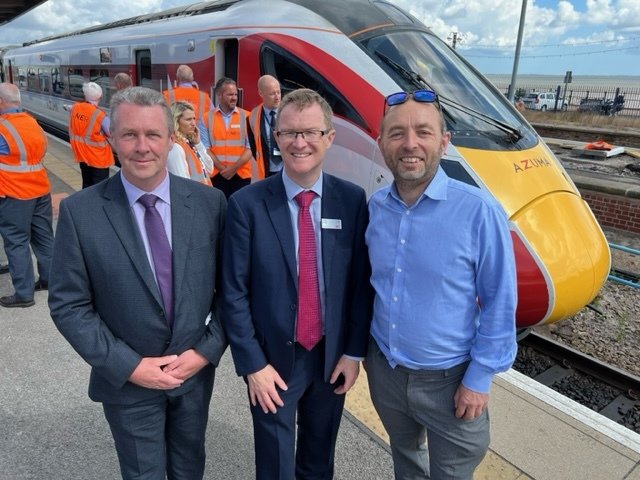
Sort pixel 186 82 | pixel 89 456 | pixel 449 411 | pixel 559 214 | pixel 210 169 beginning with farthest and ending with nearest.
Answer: pixel 186 82, pixel 210 169, pixel 559 214, pixel 89 456, pixel 449 411

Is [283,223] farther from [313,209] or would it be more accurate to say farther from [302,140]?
[302,140]

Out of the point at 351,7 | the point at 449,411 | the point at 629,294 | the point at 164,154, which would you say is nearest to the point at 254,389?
the point at 449,411

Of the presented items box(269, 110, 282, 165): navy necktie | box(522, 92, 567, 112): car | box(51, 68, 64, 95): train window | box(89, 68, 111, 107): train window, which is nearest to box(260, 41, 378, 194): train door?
box(269, 110, 282, 165): navy necktie

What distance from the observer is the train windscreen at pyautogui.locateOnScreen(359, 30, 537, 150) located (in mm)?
3998

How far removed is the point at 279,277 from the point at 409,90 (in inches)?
111

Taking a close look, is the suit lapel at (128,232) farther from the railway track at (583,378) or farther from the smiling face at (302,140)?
the railway track at (583,378)

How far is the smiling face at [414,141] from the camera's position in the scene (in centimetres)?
163

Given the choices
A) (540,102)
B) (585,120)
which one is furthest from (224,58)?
(540,102)

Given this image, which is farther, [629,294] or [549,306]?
[629,294]

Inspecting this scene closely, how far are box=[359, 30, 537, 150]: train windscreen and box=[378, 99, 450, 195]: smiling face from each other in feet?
7.51

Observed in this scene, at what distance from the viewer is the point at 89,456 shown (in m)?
2.53

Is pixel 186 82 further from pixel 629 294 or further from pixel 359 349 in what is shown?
pixel 629 294

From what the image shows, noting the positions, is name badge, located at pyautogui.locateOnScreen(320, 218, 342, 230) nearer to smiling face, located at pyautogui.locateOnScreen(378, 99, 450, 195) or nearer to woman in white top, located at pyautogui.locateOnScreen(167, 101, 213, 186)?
smiling face, located at pyautogui.locateOnScreen(378, 99, 450, 195)

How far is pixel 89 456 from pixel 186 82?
15.2ft
